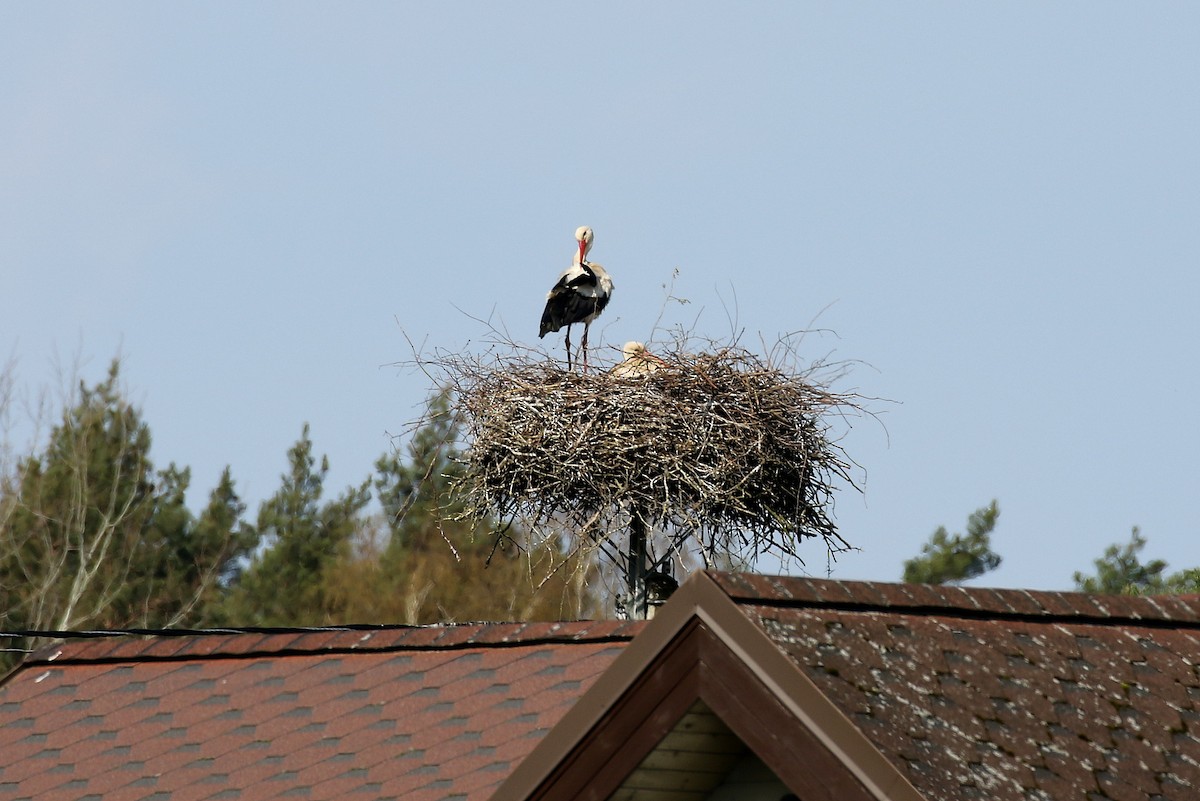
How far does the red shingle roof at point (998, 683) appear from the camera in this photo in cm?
434

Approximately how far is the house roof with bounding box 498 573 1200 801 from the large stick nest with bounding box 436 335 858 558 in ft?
22.0

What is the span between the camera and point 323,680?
792 centimetres

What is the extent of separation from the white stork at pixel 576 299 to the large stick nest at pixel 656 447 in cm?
119

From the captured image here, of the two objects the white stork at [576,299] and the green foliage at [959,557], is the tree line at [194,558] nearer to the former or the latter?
the green foliage at [959,557]

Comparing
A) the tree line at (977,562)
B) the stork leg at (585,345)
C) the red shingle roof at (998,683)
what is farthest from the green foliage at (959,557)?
the red shingle roof at (998,683)

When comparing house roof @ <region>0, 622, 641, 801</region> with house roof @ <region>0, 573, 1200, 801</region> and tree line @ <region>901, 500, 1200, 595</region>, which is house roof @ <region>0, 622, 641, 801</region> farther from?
tree line @ <region>901, 500, 1200, 595</region>

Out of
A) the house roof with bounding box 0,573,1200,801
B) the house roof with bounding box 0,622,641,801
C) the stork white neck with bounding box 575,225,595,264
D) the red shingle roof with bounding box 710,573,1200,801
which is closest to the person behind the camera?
the house roof with bounding box 0,573,1200,801

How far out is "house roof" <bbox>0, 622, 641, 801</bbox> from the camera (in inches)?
282

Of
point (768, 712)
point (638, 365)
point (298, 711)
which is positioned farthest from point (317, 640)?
point (638, 365)

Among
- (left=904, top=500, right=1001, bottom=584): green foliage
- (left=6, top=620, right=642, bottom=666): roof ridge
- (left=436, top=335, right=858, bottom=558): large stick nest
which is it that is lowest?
(left=6, top=620, right=642, bottom=666): roof ridge

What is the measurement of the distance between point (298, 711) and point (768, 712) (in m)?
3.87

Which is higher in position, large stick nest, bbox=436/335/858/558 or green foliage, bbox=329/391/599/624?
green foliage, bbox=329/391/599/624

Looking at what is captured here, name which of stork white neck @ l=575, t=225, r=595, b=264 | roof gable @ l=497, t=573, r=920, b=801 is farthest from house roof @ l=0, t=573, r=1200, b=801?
stork white neck @ l=575, t=225, r=595, b=264

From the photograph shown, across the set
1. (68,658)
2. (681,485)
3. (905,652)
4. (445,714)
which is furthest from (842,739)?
(681,485)
